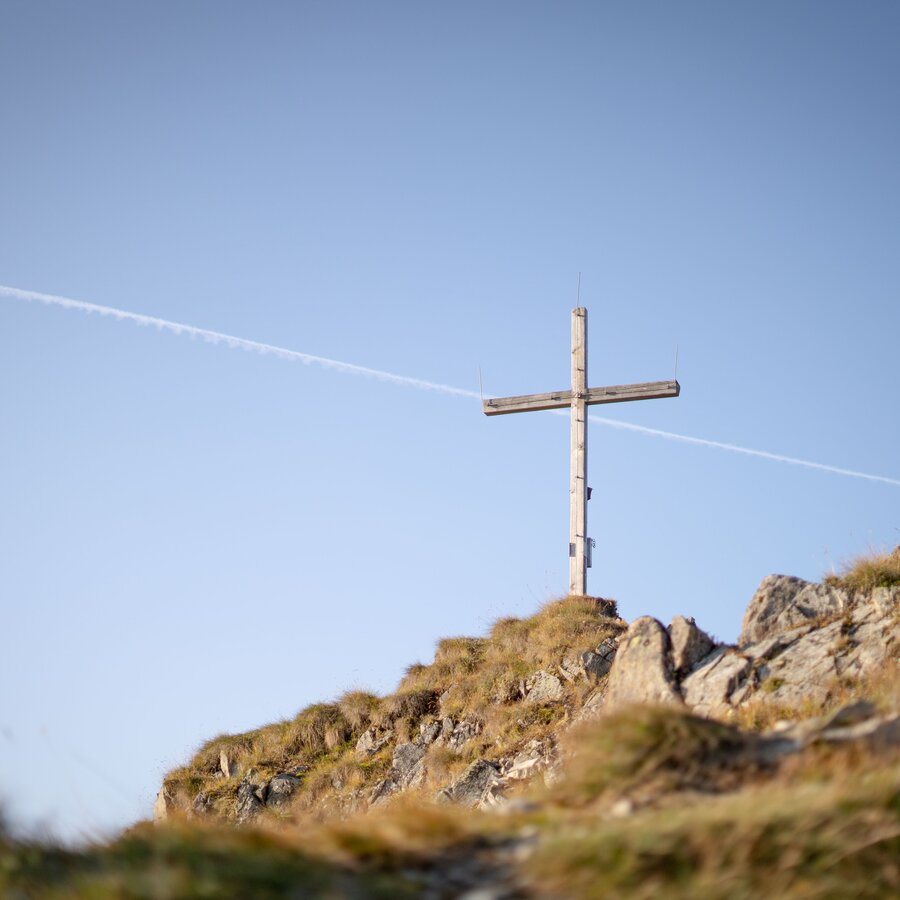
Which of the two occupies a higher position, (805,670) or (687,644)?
(687,644)

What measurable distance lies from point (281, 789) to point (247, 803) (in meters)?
0.65

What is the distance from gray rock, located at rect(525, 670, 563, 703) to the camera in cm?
1653

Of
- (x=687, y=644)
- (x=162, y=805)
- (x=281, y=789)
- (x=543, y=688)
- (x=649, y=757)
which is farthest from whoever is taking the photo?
(x=162, y=805)

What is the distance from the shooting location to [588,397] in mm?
21312

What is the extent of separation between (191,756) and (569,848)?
56.6ft

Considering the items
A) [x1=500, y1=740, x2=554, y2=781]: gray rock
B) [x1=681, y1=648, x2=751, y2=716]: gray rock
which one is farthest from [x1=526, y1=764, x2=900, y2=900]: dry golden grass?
[x1=500, y1=740, x2=554, y2=781]: gray rock

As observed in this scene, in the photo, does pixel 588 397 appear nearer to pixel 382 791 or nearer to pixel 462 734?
pixel 462 734

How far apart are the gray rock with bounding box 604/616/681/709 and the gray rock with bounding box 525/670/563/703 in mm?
4340

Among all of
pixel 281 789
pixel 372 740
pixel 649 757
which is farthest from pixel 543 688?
pixel 649 757

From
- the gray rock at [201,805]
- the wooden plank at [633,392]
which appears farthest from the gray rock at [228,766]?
the wooden plank at [633,392]

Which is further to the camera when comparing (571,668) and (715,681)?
(571,668)

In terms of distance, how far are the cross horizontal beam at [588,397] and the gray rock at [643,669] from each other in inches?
356

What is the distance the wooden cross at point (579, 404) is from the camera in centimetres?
2038

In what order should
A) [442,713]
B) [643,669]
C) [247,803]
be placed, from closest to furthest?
[643,669] < [247,803] < [442,713]
